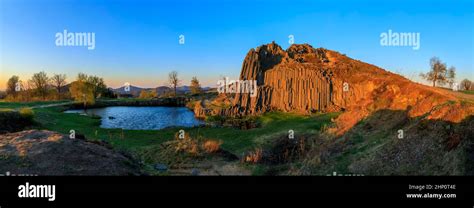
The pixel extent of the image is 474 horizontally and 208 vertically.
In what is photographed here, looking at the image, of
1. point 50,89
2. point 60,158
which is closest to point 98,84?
point 50,89

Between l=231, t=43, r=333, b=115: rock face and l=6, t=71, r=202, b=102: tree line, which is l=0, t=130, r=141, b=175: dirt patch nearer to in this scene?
l=231, t=43, r=333, b=115: rock face

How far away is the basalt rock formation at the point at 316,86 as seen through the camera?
2494 cm

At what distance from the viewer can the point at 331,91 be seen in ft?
147

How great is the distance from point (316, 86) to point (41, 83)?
84.6 metres

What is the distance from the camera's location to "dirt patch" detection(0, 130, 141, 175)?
44.9ft

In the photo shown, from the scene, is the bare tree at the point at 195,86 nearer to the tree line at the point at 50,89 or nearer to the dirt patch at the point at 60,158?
the tree line at the point at 50,89

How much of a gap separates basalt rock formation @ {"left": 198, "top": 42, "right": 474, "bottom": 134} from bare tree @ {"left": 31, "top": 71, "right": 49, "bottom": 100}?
5832 centimetres

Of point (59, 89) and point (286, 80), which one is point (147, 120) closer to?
Answer: point (286, 80)

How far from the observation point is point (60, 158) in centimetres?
1462

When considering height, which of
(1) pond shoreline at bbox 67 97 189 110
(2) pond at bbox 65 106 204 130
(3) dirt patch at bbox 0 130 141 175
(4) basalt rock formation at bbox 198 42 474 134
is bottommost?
(2) pond at bbox 65 106 204 130

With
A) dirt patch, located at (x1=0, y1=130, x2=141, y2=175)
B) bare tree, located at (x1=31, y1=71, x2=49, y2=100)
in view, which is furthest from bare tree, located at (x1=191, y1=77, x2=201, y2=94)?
dirt patch, located at (x1=0, y1=130, x2=141, y2=175)

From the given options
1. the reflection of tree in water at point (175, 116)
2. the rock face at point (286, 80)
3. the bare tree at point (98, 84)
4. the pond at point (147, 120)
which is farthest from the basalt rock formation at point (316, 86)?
the bare tree at point (98, 84)
